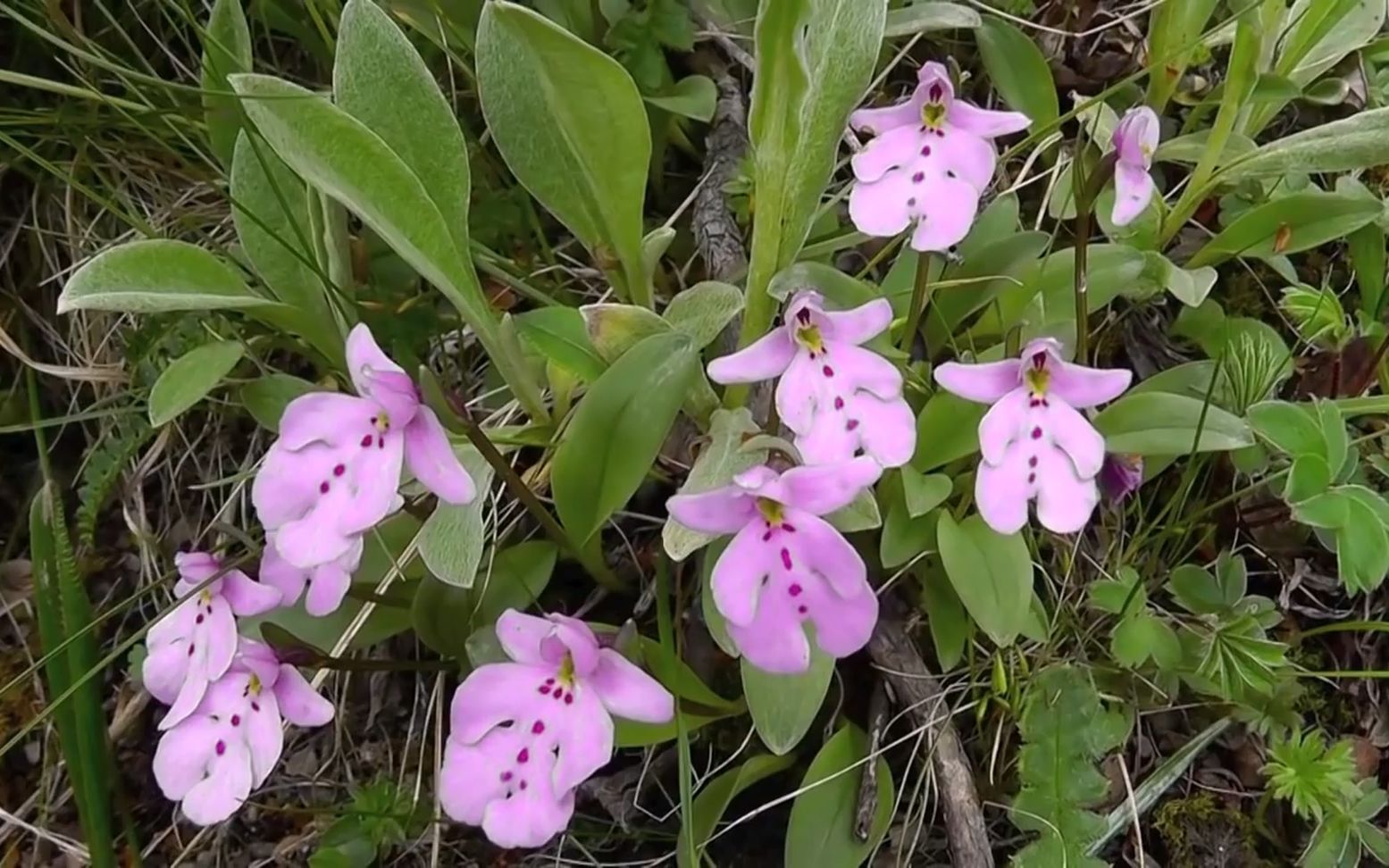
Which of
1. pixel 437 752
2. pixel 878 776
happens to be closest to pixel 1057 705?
pixel 878 776

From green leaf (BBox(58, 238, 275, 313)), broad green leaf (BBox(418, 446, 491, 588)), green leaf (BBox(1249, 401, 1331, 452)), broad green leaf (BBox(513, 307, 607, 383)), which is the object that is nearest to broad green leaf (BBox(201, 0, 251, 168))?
green leaf (BBox(58, 238, 275, 313))

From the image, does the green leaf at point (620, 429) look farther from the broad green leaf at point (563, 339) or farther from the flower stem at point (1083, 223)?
the flower stem at point (1083, 223)

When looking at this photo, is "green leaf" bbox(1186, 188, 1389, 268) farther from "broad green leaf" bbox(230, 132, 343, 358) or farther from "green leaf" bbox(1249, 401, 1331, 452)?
"broad green leaf" bbox(230, 132, 343, 358)

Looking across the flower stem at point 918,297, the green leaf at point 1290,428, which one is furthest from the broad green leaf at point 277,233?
the green leaf at point 1290,428

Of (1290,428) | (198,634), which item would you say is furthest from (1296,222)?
(198,634)

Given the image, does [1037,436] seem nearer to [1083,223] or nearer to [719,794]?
[1083,223]

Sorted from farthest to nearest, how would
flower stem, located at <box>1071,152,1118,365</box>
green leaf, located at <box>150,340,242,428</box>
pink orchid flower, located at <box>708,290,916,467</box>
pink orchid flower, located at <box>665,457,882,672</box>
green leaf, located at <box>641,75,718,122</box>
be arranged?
green leaf, located at <box>641,75,718,122</box>
green leaf, located at <box>150,340,242,428</box>
flower stem, located at <box>1071,152,1118,365</box>
pink orchid flower, located at <box>708,290,916,467</box>
pink orchid flower, located at <box>665,457,882,672</box>

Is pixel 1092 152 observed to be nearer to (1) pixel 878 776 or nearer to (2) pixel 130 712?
(1) pixel 878 776
